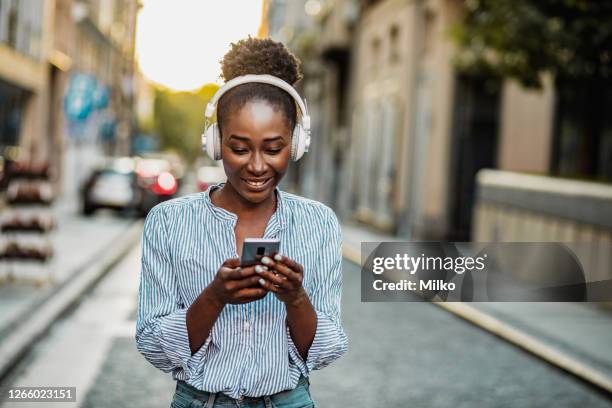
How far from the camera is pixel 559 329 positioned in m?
9.22

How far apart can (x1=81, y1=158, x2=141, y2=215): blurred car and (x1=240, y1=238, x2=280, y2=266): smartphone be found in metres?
24.6

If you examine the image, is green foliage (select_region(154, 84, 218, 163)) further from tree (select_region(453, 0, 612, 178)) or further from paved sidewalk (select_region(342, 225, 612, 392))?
paved sidewalk (select_region(342, 225, 612, 392))

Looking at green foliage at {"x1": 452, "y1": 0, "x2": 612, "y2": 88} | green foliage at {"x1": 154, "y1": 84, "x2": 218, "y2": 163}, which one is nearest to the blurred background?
green foliage at {"x1": 452, "y1": 0, "x2": 612, "y2": 88}

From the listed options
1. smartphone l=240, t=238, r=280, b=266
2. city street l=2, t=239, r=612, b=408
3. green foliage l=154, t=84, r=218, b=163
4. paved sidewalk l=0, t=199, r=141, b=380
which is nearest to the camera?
smartphone l=240, t=238, r=280, b=266

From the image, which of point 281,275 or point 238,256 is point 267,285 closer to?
point 281,275

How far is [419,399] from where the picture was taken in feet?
21.3

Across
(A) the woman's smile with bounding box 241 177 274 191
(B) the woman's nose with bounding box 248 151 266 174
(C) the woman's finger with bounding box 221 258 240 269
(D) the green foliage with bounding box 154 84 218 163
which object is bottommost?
(C) the woman's finger with bounding box 221 258 240 269

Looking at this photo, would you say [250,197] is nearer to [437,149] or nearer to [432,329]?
[432,329]

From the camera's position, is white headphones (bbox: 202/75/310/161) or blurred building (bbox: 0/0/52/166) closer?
white headphones (bbox: 202/75/310/161)

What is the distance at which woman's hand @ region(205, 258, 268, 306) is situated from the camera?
2.14 meters

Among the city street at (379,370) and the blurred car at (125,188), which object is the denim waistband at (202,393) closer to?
the city street at (379,370)

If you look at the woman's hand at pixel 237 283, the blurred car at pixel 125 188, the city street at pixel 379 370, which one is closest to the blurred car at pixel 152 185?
the blurred car at pixel 125 188

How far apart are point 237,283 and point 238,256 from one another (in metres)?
0.25

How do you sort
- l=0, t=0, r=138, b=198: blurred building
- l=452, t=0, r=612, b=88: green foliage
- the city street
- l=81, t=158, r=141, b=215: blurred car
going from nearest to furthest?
the city street < l=452, t=0, r=612, b=88: green foliage < l=0, t=0, r=138, b=198: blurred building < l=81, t=158, r=141, b=215: blurred car
